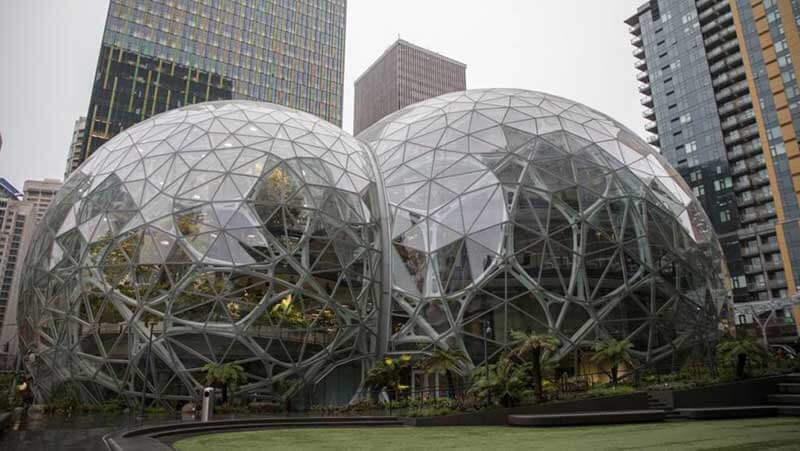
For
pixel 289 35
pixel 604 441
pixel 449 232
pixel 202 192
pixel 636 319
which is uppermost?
pixel 289 35

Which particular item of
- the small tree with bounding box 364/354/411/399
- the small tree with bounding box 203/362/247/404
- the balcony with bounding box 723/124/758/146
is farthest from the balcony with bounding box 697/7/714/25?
the small tree with bounding box 203/362/247/404

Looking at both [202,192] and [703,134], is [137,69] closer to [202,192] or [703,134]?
[202,192]

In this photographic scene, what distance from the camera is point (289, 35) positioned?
410ft

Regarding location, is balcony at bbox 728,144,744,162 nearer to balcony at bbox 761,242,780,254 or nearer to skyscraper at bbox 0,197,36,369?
balcony at bbox 761,242,780,254

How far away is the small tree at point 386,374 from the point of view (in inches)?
938

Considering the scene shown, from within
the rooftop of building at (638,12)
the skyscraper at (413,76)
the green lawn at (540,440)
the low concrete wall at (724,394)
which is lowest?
the green lawn at (540,440)

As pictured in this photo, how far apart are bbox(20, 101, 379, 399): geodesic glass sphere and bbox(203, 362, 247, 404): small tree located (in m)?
0.79

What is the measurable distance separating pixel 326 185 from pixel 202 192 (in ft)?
19.5

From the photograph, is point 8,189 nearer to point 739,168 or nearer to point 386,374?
point 386,374

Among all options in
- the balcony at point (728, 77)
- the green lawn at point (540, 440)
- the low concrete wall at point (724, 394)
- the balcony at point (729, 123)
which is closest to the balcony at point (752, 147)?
the balcony at point (729, 123)

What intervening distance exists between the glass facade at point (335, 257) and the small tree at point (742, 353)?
4.14 m

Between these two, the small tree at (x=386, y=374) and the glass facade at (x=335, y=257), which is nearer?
the glass facade at (x=335, y=257)

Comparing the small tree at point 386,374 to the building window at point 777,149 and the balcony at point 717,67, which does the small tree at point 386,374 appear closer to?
the building window at point 777,149

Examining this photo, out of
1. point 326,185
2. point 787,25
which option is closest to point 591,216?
point 326,185
